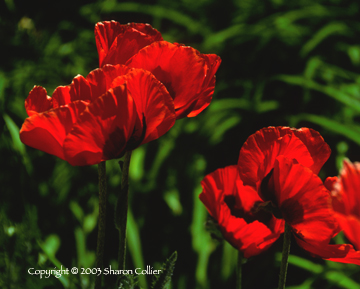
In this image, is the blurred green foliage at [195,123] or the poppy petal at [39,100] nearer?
the poppy petal at [39,100]

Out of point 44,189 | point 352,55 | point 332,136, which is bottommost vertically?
point 44,189

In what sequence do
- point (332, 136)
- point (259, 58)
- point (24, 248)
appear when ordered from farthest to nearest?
point (259, 58) < point (332, 136) < point (24, 248)

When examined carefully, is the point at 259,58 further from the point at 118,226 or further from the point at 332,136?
the point at 118,226

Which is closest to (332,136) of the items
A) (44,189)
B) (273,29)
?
(273,29)

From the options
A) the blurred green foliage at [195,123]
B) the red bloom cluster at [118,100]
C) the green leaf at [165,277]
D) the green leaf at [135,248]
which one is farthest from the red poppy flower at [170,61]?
the green leaf at [135,248]

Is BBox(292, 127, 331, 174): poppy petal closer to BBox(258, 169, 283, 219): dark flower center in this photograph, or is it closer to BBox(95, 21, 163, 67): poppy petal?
BBox(258, 169, 283, 219): dark flower center

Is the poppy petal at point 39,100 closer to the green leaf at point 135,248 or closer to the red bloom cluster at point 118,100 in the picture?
the red bloom cluster at point 118,100

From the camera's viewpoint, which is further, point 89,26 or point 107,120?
point 89,26

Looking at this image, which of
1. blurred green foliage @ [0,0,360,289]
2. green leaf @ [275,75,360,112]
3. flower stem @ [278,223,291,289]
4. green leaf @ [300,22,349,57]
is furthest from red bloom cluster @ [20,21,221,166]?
green leaf @ [300,22,349,57]
